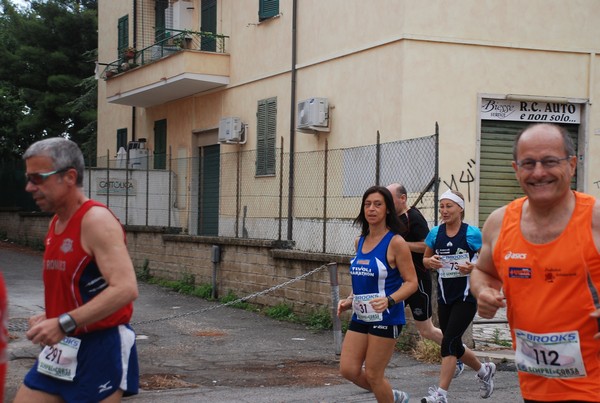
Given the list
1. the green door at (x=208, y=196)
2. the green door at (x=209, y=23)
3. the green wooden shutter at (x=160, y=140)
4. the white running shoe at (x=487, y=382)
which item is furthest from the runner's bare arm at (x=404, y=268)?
the green wooden shutter at (x=160, y=140)

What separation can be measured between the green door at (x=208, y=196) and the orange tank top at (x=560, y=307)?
14845 mm

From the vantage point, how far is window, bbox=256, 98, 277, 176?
19.6 m

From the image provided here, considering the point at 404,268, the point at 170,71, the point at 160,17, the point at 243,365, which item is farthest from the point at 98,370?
the point at 160,17

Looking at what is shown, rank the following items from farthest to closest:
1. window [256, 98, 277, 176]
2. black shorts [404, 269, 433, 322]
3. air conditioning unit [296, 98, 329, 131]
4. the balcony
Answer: the balcony, window [256, 98, 277, 176], air conditioning unit [296, 98, 329, 131], black shorts [404, 269, 433, 322]

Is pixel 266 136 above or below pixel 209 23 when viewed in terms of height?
below

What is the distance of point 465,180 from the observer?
16.1 metres

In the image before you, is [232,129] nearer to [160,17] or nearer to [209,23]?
[209,23]

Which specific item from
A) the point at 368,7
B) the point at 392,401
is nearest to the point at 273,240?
the point at 368,7

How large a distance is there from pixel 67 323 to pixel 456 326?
5.03 metres

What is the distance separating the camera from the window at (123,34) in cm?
2712

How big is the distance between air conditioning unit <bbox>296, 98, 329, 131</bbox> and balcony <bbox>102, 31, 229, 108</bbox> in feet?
14.3

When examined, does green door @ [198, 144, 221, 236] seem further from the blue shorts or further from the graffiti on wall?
the blue shorts

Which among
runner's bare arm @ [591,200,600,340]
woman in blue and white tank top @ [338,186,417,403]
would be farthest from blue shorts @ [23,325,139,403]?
woman in blue and white tank top @ [338,186,417,403]

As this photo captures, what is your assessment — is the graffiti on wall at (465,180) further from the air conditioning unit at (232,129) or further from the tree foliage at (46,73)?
the tree foliage at (46,73)
